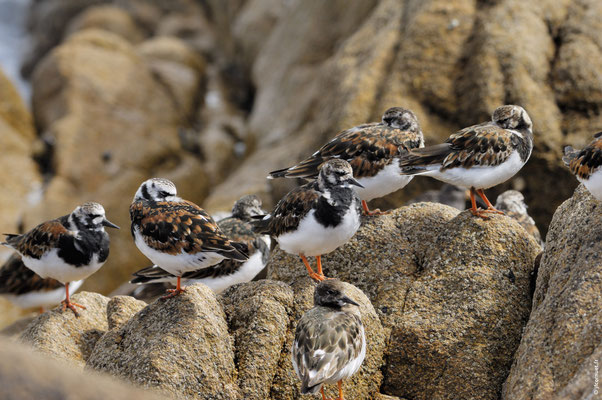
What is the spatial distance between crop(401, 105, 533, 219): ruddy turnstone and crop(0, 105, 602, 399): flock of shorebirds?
11 millimetres

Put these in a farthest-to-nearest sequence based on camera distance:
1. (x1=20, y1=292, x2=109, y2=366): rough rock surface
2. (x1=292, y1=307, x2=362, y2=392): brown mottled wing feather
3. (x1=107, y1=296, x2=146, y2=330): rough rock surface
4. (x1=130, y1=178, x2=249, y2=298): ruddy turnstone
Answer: (x1=107, y1=296, x2=146, y2=330): rough rock surface < (x1=20, y1=292, x2=109, y2=366): rough rock surface < (x1=130, y1=178, x2=249, y2=298): ruddy turnstone < (x1=292, y1=307, x2=362, y2=392): brown mottled wing feather

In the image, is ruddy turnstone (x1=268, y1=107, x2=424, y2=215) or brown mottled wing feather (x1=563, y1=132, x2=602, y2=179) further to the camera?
ruddy turnstone (x1=268, y1=107, x2=424, y2=215)

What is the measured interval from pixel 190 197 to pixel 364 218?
11.6 metres

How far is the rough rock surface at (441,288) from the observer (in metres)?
6.33

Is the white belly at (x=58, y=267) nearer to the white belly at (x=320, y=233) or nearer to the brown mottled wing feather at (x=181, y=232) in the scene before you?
the brown mottled wing feather at (x=181, y=232)

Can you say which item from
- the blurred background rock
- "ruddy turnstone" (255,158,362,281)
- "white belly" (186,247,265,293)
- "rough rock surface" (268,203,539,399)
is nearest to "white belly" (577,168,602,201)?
"rough rock surface" (268,203,539,399)

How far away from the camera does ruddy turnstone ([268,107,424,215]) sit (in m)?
7.80

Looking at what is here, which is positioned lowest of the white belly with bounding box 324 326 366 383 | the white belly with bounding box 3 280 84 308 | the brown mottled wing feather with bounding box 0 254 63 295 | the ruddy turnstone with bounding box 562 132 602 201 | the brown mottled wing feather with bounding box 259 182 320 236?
the white belly with bounding box 324 326 366 383

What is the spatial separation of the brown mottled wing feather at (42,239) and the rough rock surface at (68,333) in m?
0.70

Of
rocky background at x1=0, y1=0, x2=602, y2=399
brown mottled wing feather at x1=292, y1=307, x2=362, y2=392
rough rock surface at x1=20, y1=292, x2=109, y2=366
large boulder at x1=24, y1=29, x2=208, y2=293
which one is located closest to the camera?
brown mottled wing feather at x1=292, y1=307, x2=362, y2=392

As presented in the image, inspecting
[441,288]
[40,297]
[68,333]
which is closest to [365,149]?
[441,288]

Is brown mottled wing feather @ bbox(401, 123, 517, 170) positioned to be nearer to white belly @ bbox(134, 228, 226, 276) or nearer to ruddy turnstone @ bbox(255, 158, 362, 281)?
ruddy turnstone @ bbox(255, 158, 362, 281)

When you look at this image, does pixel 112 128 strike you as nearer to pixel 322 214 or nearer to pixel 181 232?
pixel 181 232

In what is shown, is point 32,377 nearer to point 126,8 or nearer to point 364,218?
point 364,218
